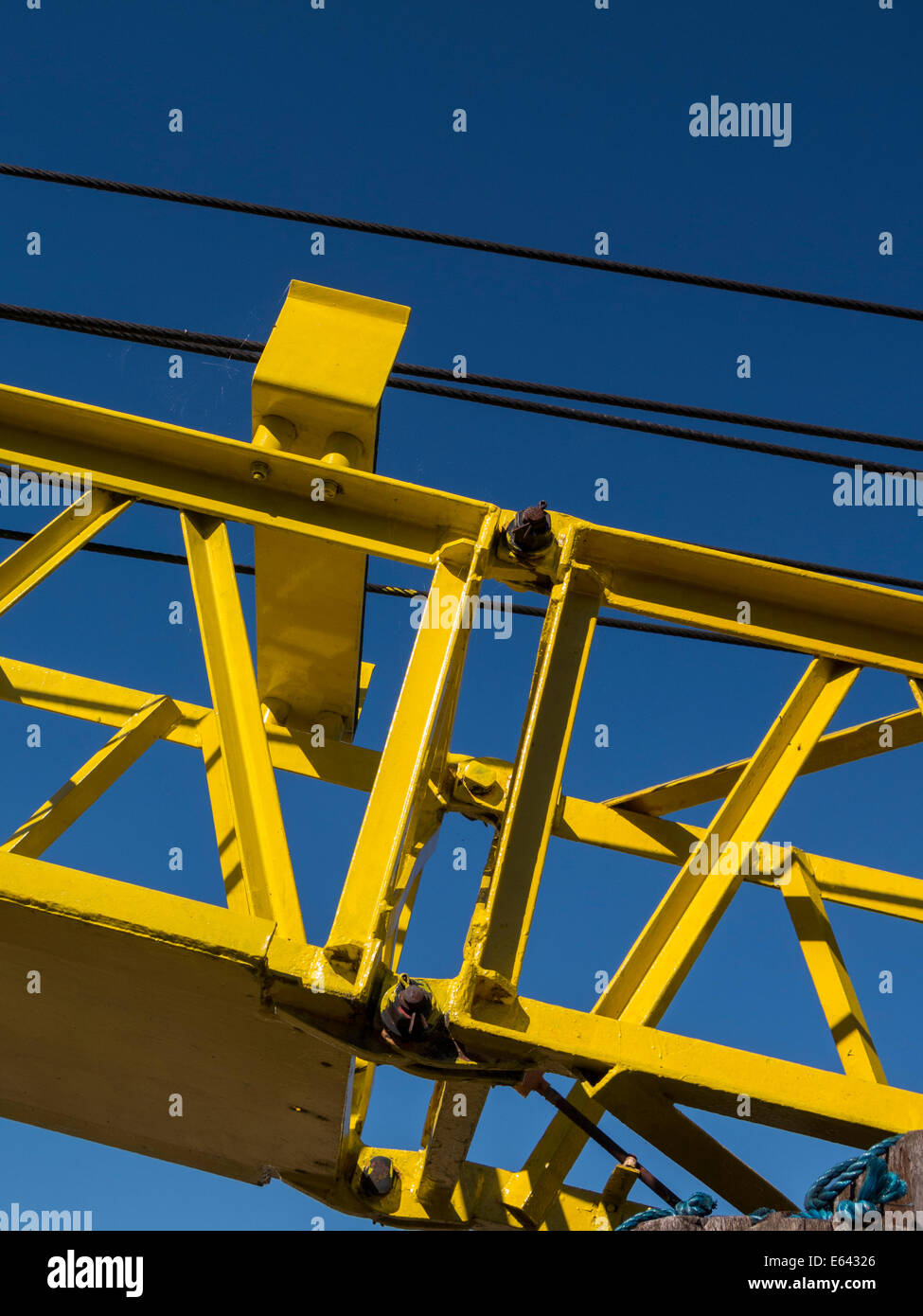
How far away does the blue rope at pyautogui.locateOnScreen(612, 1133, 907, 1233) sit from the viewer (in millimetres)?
2838

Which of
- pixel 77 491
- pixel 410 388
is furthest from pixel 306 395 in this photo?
pixel 410 388

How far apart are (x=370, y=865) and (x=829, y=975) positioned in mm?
2458

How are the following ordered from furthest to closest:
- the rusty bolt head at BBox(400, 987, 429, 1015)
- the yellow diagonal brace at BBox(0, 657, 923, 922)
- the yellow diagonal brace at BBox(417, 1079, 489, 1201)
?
the yellow diagonal brace at BBox(0, 657, 923, 922) < the yellow diagonal brace at BBox(417, 1079, 489, 1201) < the rusty bolt head at BBox(400, 987, 429, 1015)

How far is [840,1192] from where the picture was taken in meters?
2.97

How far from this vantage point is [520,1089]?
3865 millimetres

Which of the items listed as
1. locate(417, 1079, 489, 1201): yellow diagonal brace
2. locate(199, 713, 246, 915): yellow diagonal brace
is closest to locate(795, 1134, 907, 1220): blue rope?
locate(417, 1079, 489, 1201): yellow diagonal brace

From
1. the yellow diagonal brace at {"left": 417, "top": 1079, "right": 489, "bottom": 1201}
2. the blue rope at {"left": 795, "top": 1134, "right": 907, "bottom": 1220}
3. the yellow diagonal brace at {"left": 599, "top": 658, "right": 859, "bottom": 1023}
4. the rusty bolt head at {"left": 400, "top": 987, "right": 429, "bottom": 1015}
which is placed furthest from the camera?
the yellow diagonal brace at {"left": 417, "top": 1079, "right": 489, "bottom": 1201}

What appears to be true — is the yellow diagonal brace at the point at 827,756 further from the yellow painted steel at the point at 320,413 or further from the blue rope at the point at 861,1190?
the blue rope at the point at 861,1190

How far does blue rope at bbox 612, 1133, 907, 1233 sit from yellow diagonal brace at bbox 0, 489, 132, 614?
2.68 m

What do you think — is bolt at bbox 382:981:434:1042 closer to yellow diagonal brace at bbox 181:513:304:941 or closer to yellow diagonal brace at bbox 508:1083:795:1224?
yellow diagonal brace at bbox 181:513:304:941
